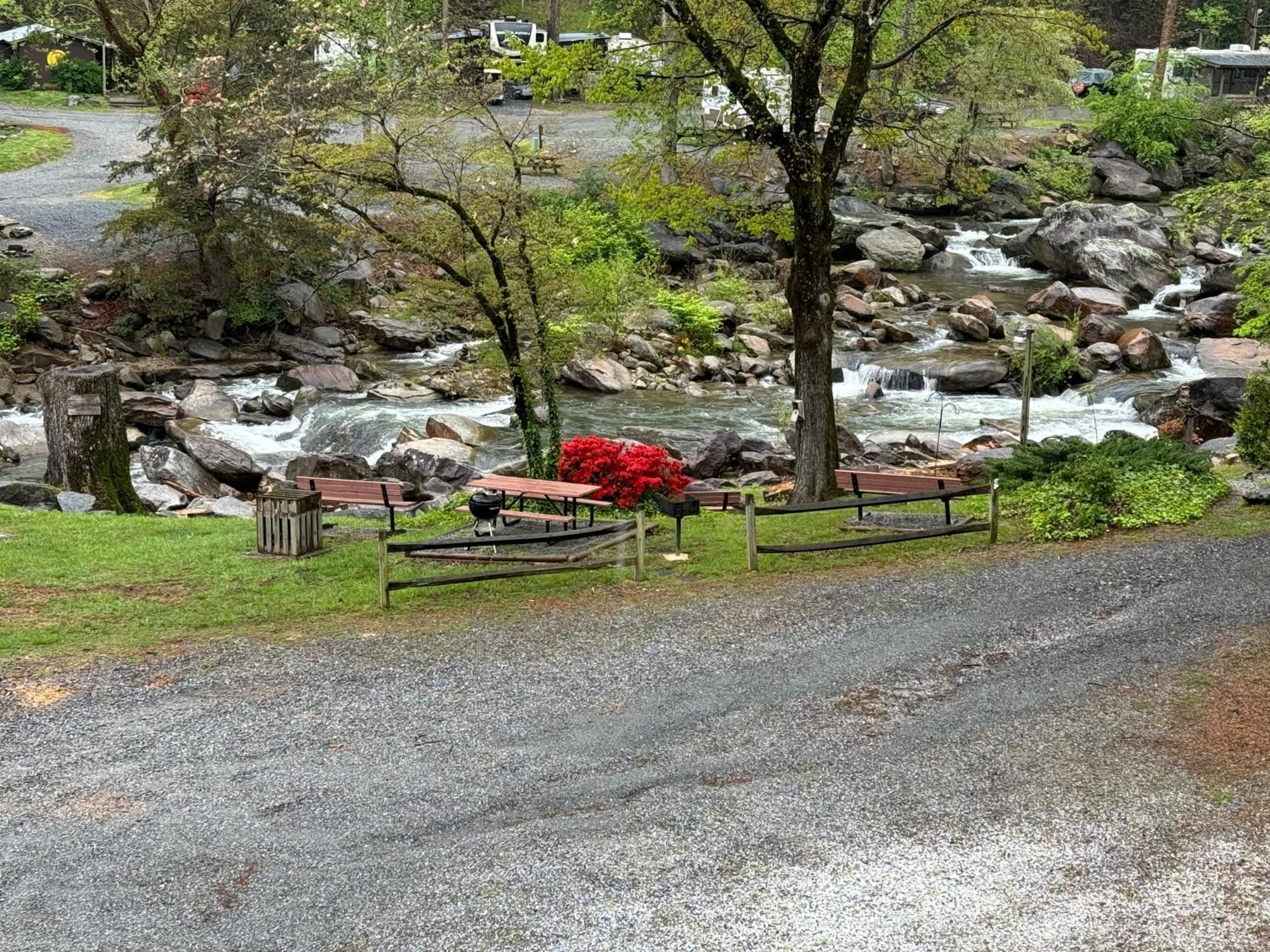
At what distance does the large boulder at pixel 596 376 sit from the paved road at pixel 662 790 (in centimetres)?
1738

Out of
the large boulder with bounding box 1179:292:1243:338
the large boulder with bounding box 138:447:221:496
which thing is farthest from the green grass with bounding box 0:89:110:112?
the large boulder with bounding box 1179:292:1243:338

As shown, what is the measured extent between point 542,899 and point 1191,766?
4.84 metres

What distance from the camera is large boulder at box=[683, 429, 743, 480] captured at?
76.3 feet

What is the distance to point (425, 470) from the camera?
2298 cm

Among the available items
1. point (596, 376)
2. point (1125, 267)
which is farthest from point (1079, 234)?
point (596, 376)

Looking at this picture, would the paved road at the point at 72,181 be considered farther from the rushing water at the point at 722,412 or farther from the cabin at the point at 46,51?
the rushing water at the point at 722,412

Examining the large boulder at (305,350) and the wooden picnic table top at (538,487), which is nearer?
the wooden picnic table top at (538,487)

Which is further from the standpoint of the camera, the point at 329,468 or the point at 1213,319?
the point at 1213,319

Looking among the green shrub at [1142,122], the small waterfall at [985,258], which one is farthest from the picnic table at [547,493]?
the green shrub at [1142,122]

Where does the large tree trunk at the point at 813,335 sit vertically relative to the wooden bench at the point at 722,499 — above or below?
above

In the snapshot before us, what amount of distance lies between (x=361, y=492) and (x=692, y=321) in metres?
17.0

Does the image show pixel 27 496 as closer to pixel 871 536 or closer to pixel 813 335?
pixel 813 335

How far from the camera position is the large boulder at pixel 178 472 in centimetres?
2205

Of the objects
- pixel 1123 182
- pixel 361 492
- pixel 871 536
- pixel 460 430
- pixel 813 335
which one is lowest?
pixel 460 430
